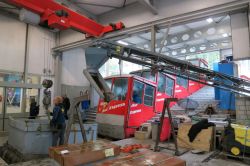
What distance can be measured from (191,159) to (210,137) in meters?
0.87

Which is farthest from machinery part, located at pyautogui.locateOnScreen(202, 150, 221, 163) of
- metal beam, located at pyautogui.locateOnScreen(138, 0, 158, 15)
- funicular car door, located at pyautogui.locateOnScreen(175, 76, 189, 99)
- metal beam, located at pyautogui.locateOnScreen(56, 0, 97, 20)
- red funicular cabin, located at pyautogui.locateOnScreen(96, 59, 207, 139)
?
metal beam, located at pyautogui.locateOnScreen(56, 0, 97, 20)

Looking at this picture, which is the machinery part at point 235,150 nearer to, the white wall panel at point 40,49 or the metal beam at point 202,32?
the metal beam at point 202,32

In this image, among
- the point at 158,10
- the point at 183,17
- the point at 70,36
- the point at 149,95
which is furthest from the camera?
the point at 70,36

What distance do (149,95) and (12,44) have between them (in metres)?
5.35

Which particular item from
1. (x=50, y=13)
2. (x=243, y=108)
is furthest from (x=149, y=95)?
(x=50, y=13)

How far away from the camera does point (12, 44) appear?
7.39 m

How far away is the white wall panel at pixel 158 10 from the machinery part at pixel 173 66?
1.54 meters

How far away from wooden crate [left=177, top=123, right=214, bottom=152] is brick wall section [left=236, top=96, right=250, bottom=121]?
0.67 metres

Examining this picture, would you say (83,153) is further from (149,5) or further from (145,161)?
(149,5)

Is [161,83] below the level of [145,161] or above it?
above

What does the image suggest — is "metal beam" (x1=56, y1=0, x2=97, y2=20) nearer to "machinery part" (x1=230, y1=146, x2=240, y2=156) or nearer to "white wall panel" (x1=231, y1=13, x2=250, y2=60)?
"white wall panel" (x1=231, y1=13, x2=250, y2=60)

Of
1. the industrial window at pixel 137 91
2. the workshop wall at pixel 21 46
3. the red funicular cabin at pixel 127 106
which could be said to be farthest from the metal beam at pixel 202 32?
the workshop wall at pixel 21 46

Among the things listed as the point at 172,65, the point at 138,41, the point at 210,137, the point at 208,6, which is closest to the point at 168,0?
the point at 208,6

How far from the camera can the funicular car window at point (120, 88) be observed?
6498 millimetres
